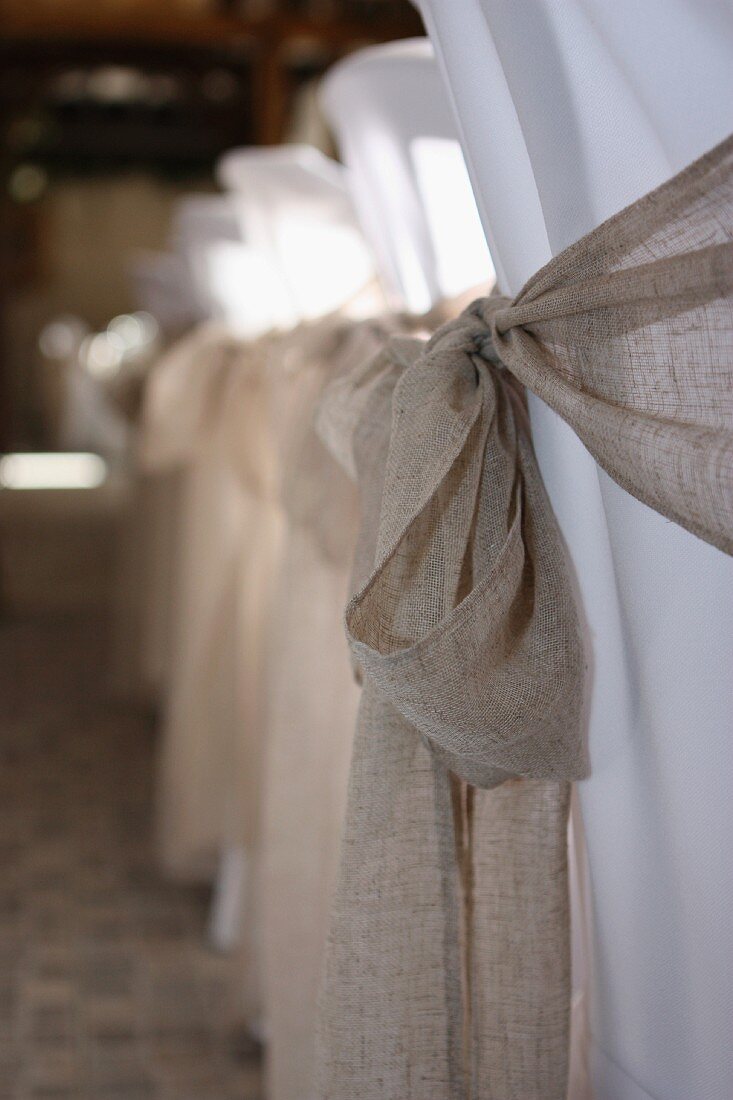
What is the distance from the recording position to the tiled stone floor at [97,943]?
162cm

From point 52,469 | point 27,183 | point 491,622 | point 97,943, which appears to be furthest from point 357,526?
point 27,183

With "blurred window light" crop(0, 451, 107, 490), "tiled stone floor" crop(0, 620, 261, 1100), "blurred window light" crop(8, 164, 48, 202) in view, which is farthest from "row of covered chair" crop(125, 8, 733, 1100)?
"blurred window light" crop(8, 164, 48, 202)

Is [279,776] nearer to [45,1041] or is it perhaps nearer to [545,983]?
[545,983]

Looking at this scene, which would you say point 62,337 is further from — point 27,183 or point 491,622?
point 491,622

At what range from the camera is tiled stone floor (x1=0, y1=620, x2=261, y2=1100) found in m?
1.62

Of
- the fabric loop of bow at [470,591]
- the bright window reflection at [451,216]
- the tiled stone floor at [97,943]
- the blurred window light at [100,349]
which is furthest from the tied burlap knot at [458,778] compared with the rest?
the blurred window light at [100,349]

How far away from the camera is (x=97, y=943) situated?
200cm

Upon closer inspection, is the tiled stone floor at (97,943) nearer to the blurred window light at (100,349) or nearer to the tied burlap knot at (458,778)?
the tied burlap knot at (458,778)

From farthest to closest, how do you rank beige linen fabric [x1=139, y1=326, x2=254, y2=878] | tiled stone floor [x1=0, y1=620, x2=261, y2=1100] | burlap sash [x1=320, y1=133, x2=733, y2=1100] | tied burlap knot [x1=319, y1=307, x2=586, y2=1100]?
beige linen fabric [x1=139, y1=326, x2=254, y2=878], tiled stone floor [x1=0, y1=620, x2=261, y2=1100], tied burlap knot [x1=319, y1=307, x2=586, y2=1100], burlap sash [x1=320, y1=133, x2=733, y2=1100]

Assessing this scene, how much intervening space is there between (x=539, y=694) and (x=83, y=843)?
6.32ft

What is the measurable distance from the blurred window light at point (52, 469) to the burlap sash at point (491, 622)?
4.89 meters

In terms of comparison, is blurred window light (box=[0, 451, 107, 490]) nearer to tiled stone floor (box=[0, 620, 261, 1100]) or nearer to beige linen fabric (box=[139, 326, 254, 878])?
tiled stone floor (box=[0, 620, 261, 1100])

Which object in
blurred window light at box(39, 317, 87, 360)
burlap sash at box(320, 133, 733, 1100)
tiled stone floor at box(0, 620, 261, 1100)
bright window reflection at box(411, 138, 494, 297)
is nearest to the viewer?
burlap sash at box(320, 133, 733, 1100)

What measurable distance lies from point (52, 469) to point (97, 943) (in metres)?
3.95
